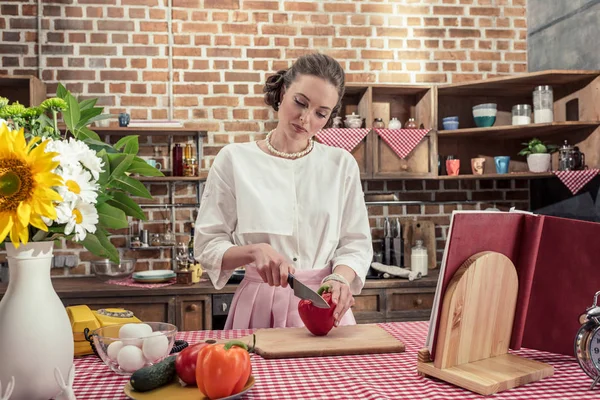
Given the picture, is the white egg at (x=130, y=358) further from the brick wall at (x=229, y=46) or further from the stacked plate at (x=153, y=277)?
the brick wall at (x=229, y=46)

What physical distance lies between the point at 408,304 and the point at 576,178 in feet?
4.04

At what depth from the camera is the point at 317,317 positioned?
5.12 feet

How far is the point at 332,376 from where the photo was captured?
1276 millimetres

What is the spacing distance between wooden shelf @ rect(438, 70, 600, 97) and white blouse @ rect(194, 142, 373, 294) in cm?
195

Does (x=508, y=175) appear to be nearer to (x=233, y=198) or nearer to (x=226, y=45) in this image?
(x=226, y=45)

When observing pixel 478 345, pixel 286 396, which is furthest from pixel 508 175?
pixel 286 396

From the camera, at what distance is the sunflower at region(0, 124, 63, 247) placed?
0.90m

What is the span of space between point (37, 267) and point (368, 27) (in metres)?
3.36

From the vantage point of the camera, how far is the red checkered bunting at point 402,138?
3.71 metres

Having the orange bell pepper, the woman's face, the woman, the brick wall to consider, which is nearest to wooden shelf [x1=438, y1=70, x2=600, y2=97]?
the brick wall

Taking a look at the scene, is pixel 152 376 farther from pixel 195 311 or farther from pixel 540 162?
pixel 540 162

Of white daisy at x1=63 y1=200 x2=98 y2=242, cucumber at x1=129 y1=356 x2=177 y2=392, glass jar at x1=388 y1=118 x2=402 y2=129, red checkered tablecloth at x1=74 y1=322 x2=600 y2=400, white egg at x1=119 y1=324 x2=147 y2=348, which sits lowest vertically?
red checkered tablecloth at x1=74 y1=322 x2=600 y2=400

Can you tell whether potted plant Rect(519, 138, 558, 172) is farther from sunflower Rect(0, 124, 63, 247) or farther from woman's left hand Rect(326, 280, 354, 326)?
sunflower Rect(0, 124, 63, 247)

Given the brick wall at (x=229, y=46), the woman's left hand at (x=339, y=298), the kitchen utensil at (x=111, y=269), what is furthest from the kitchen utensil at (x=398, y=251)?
the woman's left hand at (x=339, y=298)
